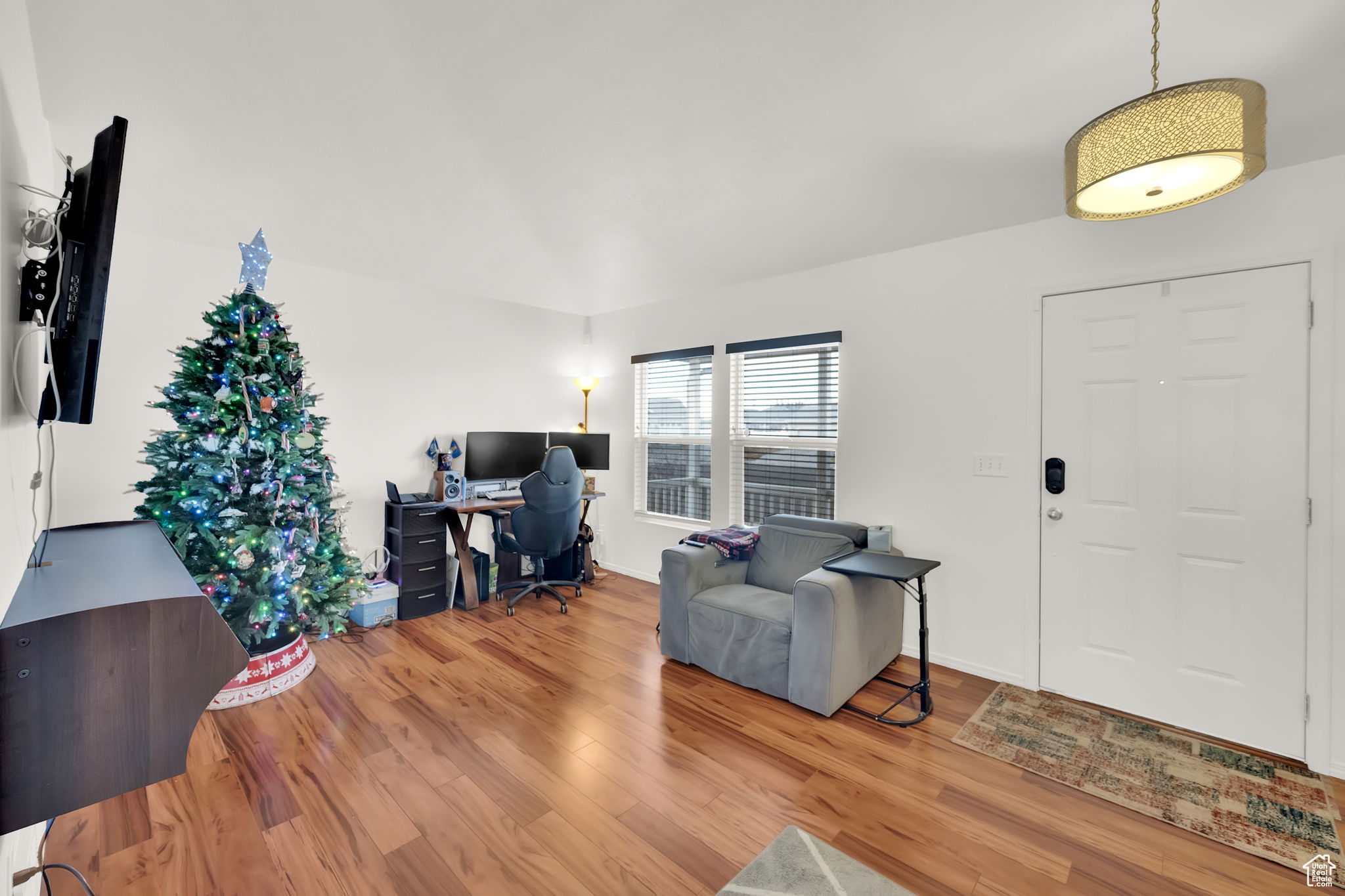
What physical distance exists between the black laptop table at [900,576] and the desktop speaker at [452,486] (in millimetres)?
2708

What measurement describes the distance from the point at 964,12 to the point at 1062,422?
6.16ft

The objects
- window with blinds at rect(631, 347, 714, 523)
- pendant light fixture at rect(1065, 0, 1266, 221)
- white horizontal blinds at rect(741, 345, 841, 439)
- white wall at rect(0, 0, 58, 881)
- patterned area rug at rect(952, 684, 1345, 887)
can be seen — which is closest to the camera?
white wall at rect(0, 0, 58, 881)

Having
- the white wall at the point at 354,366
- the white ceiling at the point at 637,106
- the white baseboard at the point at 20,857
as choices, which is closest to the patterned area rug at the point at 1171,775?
the white ceiling at the point at 637,106

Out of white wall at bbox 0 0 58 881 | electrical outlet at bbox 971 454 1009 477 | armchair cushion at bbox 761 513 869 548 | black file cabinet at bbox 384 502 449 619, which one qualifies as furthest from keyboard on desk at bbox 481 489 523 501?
electrical outlet at bbox 971 454 1009 477

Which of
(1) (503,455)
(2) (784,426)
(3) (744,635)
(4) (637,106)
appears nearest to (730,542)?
(3) (744,635)

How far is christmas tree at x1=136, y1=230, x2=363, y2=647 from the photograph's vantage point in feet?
8.64

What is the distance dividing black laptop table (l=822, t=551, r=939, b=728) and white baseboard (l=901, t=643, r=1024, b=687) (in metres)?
0.43

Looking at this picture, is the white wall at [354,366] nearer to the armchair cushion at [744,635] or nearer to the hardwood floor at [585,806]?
the hardwood floor at [585,806]

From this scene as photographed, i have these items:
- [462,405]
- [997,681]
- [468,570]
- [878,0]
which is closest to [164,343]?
[462,405]

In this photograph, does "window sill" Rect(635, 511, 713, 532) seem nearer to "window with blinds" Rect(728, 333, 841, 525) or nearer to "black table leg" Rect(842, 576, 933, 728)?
"window with blinds" Rect(728, 333, 841, 525)

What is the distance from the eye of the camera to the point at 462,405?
4.51m

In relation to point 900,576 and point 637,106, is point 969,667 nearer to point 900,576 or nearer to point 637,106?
point 900,576

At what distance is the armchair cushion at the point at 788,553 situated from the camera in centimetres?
311

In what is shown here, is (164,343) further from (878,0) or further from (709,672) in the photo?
(878,0)
